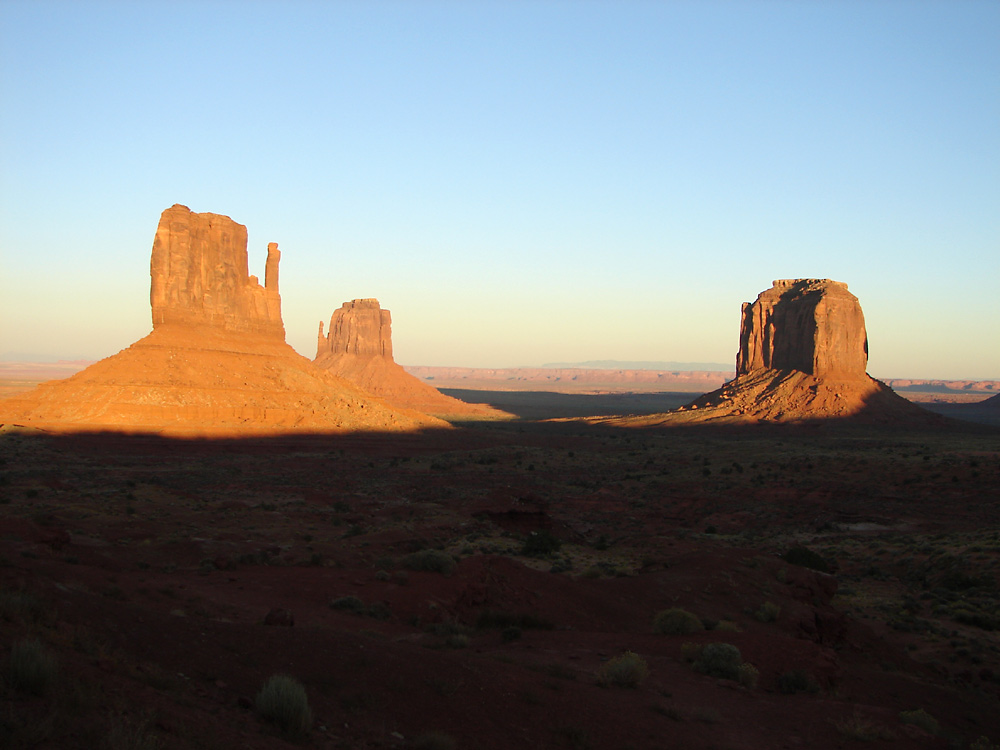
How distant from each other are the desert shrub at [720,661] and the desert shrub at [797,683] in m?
0.65

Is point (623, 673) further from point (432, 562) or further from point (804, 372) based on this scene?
point (804, 372)

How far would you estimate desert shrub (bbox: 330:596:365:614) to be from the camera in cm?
1310

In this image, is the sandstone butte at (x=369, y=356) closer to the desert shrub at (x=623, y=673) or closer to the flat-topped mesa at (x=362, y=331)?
the flat-topped mesa at (x=362, y=331)

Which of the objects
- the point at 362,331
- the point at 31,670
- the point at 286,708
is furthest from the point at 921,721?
the point at 362,331

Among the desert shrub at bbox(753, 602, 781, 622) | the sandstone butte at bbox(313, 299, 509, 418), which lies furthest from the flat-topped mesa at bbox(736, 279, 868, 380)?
the desert shrub at bbox(753, 602, 781, 622)

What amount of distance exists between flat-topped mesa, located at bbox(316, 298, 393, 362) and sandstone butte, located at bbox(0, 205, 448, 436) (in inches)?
2221

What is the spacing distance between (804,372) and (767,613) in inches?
3031

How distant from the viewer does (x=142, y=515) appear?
22328 millimetres

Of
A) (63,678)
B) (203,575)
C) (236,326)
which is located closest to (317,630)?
(63,678)

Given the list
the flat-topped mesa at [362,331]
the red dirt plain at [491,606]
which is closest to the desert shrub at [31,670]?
the red dirt plain at [491,606]

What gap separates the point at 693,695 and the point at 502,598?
5151 mm

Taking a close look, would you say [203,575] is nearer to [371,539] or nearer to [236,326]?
[371,539]

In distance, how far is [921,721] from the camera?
355 inches

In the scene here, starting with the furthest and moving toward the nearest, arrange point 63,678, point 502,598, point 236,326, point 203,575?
point 236,326 < point 203,575 < point 502,598 < point 63,678
